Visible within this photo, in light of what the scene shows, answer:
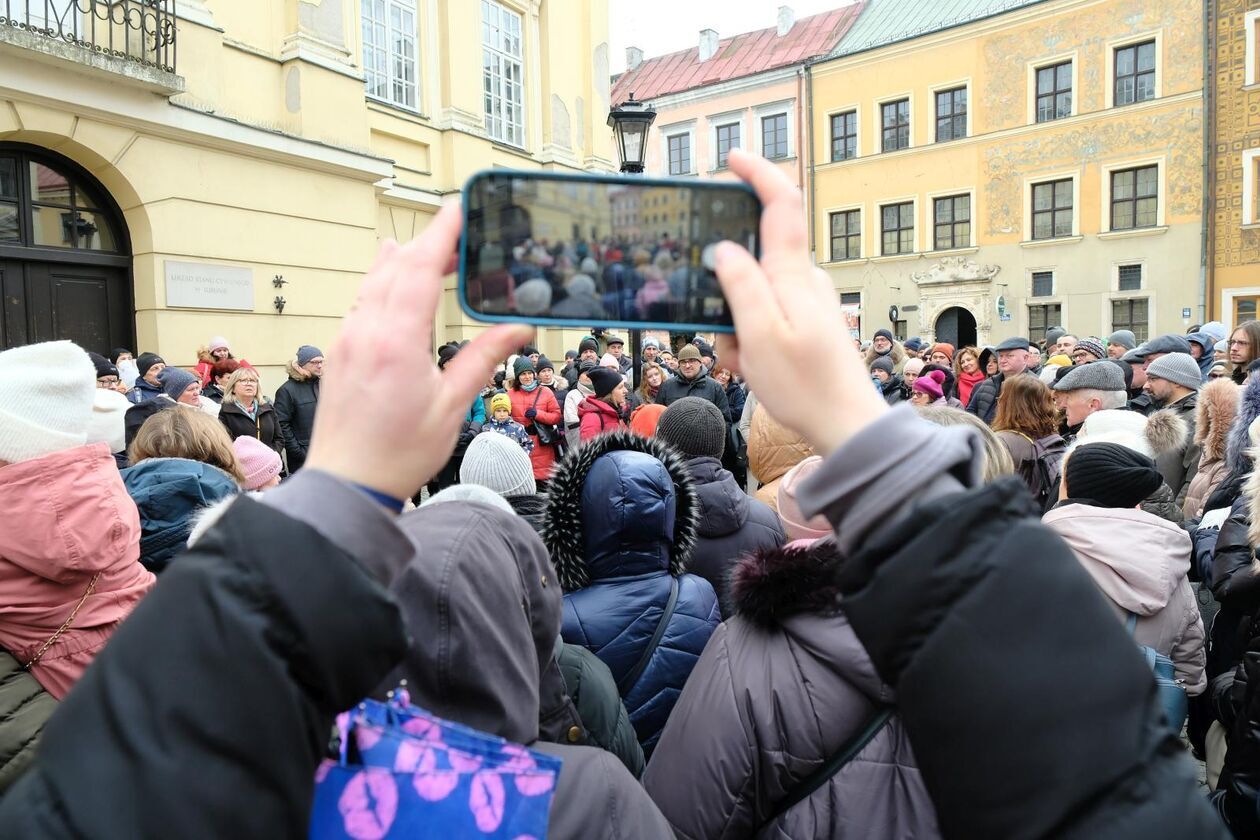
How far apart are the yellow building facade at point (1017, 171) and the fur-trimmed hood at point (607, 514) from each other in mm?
28459

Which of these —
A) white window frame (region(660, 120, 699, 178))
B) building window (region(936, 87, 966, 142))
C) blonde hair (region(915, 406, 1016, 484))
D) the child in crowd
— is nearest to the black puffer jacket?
blonde hair (region(915, 406, 1016, 484))

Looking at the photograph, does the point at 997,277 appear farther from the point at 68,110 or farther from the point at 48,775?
the point at 48,775

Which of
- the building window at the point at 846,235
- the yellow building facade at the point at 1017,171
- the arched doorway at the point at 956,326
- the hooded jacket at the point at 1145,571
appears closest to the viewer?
the hooded jacket at the point at 1145,571

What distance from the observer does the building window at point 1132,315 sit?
26.4 metres

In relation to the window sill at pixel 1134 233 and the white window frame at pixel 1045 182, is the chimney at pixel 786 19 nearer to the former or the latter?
the white window frame at pixel 1045 182

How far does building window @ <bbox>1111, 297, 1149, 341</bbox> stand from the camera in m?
26.4


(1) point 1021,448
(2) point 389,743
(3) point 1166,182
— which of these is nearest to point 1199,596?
(1) point 1021,448

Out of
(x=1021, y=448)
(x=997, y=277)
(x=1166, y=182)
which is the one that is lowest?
(x=1021, y=448)

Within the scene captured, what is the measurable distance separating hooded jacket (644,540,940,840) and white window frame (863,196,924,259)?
30891 mm

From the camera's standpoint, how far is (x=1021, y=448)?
4.71m

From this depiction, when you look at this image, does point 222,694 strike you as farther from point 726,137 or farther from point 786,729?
point 726,137

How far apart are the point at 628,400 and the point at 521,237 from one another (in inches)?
295

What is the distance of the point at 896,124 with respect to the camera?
30.6m

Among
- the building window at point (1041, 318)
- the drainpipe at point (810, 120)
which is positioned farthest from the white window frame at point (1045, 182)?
the drainpipe at point (810, 120)
